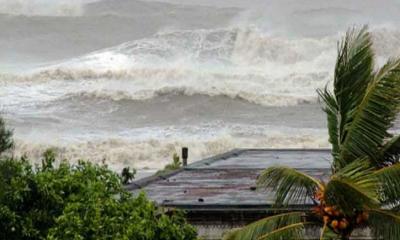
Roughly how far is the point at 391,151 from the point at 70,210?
9.60 ft

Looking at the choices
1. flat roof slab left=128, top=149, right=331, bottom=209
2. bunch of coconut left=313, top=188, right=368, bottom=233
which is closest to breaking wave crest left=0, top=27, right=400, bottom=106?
flat roof slab left=128, top=149, right=331, bottom=209

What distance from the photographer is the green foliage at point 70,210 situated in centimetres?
903

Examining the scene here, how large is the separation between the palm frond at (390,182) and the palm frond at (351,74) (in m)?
0.56

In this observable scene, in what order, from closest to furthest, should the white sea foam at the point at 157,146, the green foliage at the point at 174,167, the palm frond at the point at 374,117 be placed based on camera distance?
the palm frond at the point at 374,117 < the green foliage at the point at 174,167 < the white sea foam at the point at 157,146

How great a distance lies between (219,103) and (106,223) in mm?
41334

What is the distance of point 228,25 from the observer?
70188 millimetres

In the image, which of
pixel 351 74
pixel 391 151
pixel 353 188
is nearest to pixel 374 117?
pixel 391 151

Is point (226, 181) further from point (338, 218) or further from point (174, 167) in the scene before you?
point (338, 218)

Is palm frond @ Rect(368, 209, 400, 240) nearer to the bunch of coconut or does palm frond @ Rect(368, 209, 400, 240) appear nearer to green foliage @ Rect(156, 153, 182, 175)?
the bunch of coconut

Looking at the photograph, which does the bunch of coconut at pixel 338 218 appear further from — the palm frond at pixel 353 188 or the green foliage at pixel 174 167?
the green foliage at pixel 174 167

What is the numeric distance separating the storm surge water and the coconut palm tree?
28.7 meters

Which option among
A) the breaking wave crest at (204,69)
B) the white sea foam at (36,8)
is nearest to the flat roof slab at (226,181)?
the breaking wave crest at (204,69)

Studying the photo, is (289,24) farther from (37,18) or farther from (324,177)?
(324,177)

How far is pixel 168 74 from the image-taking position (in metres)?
57.5
